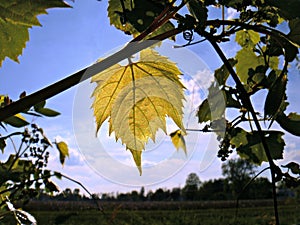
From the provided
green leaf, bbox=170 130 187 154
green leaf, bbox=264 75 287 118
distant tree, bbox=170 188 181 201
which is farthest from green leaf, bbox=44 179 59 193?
distant tree, bbox=170 188 181 201

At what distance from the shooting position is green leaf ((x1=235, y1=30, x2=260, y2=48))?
1.55ft

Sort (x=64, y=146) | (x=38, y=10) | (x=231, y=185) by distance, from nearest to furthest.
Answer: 1. (x=38, y=10)
2. (x=64, y=146)
3. (x=231, y=185)

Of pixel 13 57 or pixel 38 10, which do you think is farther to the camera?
pixel 13 57

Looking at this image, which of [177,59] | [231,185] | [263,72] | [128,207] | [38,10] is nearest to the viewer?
[38,10]

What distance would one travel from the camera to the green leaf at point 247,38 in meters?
0.47

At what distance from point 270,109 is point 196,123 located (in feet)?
0.32

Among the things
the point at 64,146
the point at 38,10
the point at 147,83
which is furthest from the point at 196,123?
the point at 64,146

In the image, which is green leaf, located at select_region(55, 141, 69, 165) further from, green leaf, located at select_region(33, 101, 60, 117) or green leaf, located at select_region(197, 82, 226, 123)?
green leaf, located at select_region(197, 82, 226, 123)

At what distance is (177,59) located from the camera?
0.95ft

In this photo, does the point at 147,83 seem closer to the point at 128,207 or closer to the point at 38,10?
the point at 38,10

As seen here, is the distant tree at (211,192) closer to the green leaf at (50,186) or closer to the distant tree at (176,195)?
the distant tree at (176,195)

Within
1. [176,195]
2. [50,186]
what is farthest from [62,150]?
[176,195]

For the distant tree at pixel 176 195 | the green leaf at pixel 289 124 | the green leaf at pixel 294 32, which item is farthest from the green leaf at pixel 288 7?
the distant tree at pixel 176 195

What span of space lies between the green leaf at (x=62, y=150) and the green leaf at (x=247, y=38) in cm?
53
